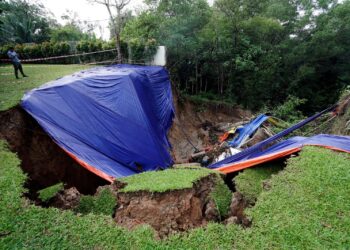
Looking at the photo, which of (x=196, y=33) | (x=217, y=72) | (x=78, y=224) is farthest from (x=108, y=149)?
(x=217, y=72)

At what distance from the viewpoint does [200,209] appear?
323cm

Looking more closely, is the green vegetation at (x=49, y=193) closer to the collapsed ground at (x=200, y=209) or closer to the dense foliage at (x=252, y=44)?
the collapsed ground at (x=200, y=209)

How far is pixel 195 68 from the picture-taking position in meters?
13.3

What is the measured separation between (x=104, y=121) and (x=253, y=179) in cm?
354

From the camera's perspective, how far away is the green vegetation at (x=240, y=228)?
2.51 meters

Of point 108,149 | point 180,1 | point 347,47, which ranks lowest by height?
point 108,149

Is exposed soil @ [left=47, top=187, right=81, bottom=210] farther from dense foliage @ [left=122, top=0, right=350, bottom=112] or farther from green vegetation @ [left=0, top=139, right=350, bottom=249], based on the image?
dense foliage @ [left=122, top=0, right=350, bottom=112]

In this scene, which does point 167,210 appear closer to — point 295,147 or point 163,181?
point 163,181

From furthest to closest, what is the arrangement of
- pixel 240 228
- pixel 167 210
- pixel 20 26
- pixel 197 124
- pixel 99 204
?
pixel 20 26 → pixel 197 124 → pixel 99 204 → pixel 167 210 → pixel 240 228

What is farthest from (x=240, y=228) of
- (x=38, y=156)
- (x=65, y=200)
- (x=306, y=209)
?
(x=38, y=156)

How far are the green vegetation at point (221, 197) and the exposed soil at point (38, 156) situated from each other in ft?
7.91

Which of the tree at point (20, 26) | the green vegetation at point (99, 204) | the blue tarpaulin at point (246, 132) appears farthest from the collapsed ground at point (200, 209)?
the tree at point (20, 26)

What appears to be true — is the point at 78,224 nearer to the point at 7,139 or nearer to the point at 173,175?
the point at 173,175

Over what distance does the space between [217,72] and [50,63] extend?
29.9ft
